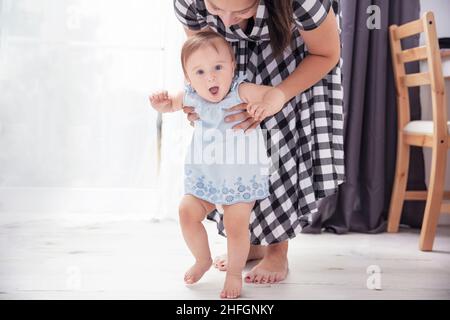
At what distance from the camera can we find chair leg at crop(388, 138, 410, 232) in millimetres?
1960

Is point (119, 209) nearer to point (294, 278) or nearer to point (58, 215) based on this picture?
point (58, 215)

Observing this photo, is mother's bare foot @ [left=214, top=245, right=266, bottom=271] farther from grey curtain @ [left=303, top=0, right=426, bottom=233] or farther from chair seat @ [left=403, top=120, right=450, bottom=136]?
chair seat @ [left=403, top=120, right=450, bottom=136]

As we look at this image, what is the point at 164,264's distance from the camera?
1.43m

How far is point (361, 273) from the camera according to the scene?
1375 mm

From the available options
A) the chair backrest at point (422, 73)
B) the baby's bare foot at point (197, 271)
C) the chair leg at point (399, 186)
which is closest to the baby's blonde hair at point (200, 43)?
the baby's bare foot at point (197, 271)

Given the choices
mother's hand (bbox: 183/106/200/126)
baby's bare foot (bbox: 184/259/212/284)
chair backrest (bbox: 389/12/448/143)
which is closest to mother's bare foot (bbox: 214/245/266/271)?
baby's bare foot (bbox: 184/259/212/284)

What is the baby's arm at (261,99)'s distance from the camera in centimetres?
108

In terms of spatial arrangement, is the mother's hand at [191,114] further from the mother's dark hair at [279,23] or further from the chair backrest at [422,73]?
the chair backrest at [422,73]

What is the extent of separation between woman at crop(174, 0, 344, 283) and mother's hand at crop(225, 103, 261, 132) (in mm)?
145

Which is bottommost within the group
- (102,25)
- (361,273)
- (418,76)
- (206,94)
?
(361,273)

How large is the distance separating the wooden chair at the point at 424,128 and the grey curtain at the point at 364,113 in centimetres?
6

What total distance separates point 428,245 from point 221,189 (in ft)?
2.83

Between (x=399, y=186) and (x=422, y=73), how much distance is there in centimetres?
44
